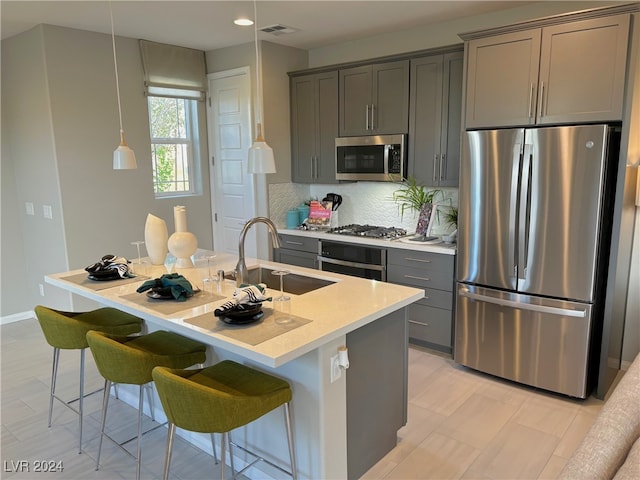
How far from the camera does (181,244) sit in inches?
115

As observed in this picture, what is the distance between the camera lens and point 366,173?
430 centimetres

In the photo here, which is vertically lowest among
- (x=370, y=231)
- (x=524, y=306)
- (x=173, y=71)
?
(x=524, y=306)

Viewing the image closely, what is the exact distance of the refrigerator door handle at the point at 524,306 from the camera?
2.96 m

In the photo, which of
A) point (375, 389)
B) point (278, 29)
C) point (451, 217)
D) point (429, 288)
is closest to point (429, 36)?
point (278, 29)

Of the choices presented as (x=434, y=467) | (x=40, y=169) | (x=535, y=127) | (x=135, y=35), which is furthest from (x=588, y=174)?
(x=40, y=169)

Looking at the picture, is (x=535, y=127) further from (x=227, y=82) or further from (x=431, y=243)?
(x=227, y=82)

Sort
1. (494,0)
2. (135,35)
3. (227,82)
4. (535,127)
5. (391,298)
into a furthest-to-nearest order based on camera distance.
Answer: (227,82) → (135,35) → (494,0) → (535,127) → (391,298)

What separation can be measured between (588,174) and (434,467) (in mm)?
1917

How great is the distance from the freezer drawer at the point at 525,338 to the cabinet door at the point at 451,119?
0.95m

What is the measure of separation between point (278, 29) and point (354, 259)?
211cm

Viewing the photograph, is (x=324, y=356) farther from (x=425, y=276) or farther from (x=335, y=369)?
(x=425, y=276)

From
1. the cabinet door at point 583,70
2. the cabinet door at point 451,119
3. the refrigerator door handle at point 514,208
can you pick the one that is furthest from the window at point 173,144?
the cabinet door at point 583,70

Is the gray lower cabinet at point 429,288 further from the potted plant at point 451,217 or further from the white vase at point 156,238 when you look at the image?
the white vase at point 156,238

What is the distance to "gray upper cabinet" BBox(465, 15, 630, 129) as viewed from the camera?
275 centimetres
